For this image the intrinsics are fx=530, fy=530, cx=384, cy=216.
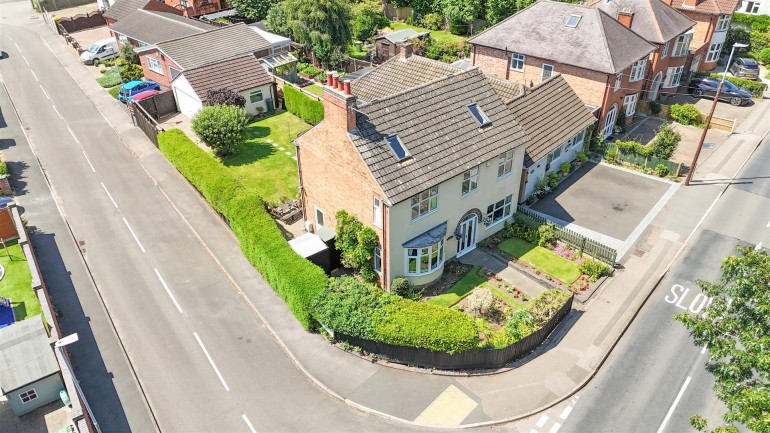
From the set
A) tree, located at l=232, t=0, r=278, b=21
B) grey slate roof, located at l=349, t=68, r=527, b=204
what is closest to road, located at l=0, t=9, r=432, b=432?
grey slate roof, located at l=349, t=68, r=527, b=204

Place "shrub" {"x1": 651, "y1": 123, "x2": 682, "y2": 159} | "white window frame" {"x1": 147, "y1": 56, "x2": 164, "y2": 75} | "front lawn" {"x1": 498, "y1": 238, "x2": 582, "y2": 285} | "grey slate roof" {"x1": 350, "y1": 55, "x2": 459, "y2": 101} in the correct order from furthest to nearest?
"white window frame" {"x1": 147, "y1": 56, "x2": 164, "y2": 75} → "shrub" {"x1": 651, "y1": 123, "x2": 682, "y2": 159} → "grey slate roof" {"x1": 350, "y1": 55, "x2": 459, "y2": 101} → "front lawn" {"x1": 498, "y1": 238, "x2": 582, "y2": 285}

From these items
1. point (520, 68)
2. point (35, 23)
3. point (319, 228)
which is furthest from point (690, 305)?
point (35, 23)

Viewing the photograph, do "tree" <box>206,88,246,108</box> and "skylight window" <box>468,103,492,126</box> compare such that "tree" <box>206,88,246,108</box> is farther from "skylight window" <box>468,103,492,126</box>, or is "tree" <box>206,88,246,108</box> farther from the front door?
the front door

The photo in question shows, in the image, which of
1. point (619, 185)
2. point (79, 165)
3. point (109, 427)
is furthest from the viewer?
point (79, 165)

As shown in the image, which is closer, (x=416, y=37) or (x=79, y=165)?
(x=79, y=165)

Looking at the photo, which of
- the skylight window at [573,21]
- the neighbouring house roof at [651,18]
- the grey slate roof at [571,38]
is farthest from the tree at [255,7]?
the neighbouring house roof at [651,18]

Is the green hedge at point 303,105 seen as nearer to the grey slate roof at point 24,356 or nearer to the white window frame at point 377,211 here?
the white window frame at point 377,211

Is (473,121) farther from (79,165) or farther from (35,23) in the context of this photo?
(35,23)
